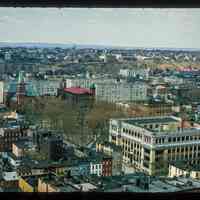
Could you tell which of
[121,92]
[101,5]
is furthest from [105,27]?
[121,92]

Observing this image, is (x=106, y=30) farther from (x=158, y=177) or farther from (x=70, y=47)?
(x=158, y=177)

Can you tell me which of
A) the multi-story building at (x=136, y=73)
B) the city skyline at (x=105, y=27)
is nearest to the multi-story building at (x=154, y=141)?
the multi-story building at (x=136, y=73)

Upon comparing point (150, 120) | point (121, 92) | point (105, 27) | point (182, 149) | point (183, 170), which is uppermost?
point (105, 27)

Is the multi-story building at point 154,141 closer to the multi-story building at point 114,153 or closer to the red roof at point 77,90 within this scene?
the multi-story building at point 114,153
